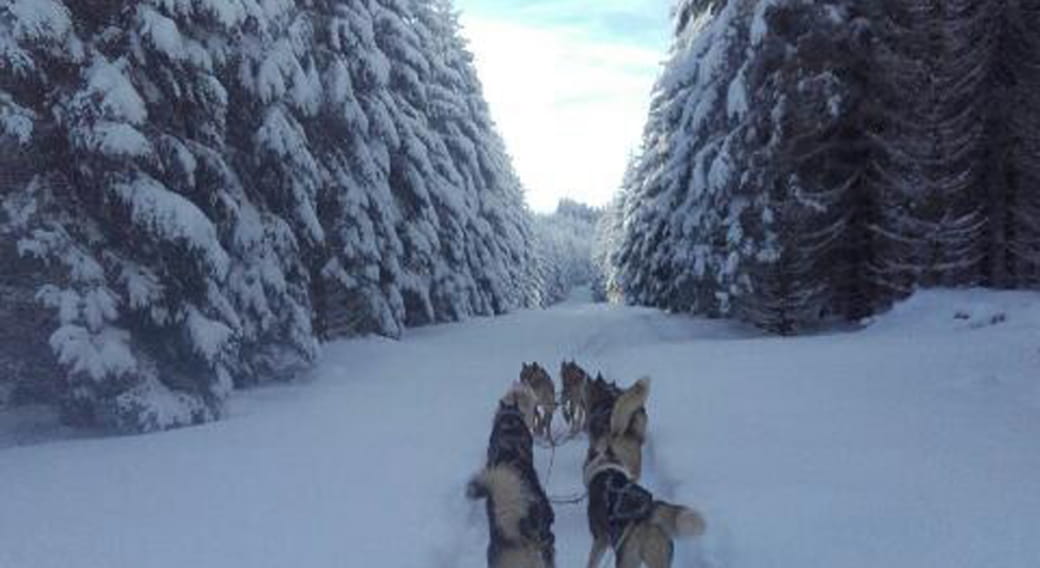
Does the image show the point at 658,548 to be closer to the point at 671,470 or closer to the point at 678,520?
the point at 678,520

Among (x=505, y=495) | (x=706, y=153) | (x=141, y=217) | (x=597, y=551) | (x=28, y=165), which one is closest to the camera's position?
(x=505, y=495)

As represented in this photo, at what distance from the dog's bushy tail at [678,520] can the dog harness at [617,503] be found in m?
0.07

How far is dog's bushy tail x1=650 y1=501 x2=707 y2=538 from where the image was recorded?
5.69 meters

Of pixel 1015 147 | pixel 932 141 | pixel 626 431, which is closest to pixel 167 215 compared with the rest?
pixel 626 431

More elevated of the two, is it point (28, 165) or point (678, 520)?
point (28, 165)

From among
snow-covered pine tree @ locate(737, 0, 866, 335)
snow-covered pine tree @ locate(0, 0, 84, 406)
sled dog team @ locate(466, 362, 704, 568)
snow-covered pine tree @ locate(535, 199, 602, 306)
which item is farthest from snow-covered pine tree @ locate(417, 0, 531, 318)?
snow-covered pine tree @ locate(535, 199, 602, 306)

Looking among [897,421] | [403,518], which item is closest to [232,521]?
[403,518]

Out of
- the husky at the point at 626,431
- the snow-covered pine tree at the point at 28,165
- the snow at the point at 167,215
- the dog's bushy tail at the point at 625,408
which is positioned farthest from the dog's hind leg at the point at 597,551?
the snow-covered pine tree at the point at 28,165

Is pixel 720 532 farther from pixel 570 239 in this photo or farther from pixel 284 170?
pixel 570 239

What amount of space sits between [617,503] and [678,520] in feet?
2.01

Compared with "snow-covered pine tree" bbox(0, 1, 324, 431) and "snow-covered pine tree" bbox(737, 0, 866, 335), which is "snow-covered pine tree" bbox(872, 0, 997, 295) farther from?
"snow-covered pine tree" bbox(0, 1, 324, 431)

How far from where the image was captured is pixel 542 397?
11914 millimetres

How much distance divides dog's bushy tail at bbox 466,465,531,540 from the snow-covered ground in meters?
0.82

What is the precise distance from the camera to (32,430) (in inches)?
469
